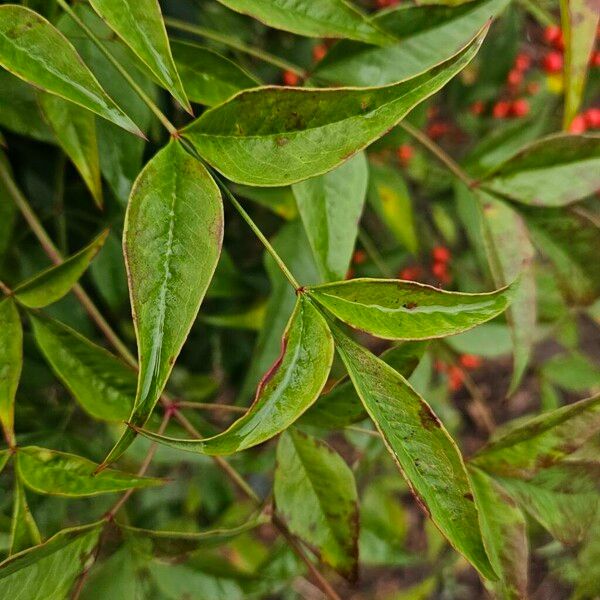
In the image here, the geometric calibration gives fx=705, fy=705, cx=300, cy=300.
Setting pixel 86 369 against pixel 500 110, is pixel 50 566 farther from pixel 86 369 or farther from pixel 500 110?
pixel 500 110

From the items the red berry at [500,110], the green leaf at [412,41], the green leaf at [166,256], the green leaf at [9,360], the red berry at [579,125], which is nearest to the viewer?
the green leaf at [166,256]

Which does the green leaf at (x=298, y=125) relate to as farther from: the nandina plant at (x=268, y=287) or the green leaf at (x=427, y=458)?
the green leaf at (x=427, y=458)

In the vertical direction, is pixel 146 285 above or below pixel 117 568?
above

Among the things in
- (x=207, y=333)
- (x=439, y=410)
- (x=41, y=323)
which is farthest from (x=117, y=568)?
(x=439, y=410)

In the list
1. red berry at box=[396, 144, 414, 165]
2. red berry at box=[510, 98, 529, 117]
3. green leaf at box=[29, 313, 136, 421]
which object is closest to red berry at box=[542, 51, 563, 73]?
red berry at box=[510, 98, 529, 117]

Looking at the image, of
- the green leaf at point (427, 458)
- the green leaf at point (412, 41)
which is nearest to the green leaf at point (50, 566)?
the green leaf at point (427, 458)

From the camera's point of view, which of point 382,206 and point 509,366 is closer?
point 382,206

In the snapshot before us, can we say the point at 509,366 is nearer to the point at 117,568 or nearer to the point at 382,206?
the point at 382,206
